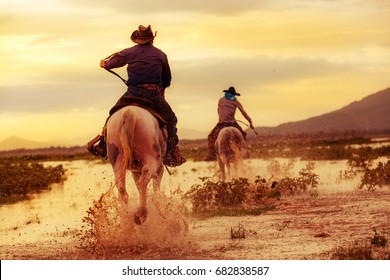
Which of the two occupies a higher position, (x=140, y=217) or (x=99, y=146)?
(x=99, y=146)

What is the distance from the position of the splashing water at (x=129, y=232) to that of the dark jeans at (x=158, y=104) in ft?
3.95

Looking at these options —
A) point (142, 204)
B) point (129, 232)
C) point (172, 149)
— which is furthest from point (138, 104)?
point (129, 232)

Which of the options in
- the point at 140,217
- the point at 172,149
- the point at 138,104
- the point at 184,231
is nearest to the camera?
the point at 140,217

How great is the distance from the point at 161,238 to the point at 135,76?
7.84ft

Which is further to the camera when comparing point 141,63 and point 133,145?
point 141,63

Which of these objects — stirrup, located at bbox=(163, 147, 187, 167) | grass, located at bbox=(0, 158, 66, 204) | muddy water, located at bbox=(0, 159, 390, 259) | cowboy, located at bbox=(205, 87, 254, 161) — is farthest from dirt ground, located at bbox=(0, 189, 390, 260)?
grass, located at bbox=(0, 158, 66, 204)

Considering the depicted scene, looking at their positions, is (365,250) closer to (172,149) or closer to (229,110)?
(172,149)

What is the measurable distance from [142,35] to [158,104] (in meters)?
1.05

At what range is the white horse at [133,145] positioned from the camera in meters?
10.9

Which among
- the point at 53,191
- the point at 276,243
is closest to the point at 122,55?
the point at 276,243

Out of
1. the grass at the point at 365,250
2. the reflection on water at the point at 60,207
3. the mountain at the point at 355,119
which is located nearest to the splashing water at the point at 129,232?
the reflection on water at the point at 60,207

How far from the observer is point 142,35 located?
1201 centimetres

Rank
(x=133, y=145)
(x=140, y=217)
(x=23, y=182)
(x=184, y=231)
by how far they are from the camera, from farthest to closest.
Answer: (x=23, y=182), (x=184, y=231), (x=133, y=145), (x=140, y=217)
